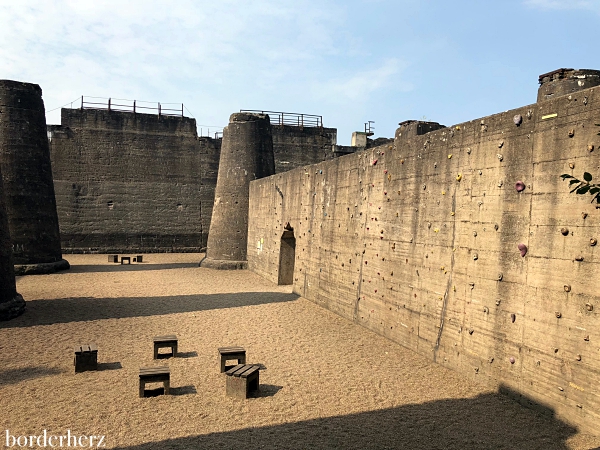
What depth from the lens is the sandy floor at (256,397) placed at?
4.31 m

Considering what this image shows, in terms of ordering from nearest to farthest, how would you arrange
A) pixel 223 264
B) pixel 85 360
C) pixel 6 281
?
1. pixel 85 360
2. pixel 6 281
3. pixel 223 264

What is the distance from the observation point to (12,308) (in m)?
8.86

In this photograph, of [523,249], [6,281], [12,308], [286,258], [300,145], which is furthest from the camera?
[300,145]

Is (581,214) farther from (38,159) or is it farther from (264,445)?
(38,159)

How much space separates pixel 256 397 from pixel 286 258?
342 inches

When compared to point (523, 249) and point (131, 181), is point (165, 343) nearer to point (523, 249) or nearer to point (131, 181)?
point (523, 249)

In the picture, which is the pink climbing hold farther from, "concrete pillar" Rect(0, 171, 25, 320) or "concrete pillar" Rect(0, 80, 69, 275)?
"concrete pillar" Rect(0, 80, 69, 275)

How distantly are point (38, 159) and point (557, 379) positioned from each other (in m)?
15.5

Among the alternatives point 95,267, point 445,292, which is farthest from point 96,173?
point 445,292

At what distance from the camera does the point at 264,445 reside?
4.14 m

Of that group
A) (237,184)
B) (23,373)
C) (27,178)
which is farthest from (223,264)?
(23,373)

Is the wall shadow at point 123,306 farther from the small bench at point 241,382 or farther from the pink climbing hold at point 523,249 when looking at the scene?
the pink climbing hold at point 523,249

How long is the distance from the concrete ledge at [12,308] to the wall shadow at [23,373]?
310 cm

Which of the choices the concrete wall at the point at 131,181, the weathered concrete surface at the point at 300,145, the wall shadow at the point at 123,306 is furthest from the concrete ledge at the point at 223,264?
the weathered concrete surface at the point at 300,145
